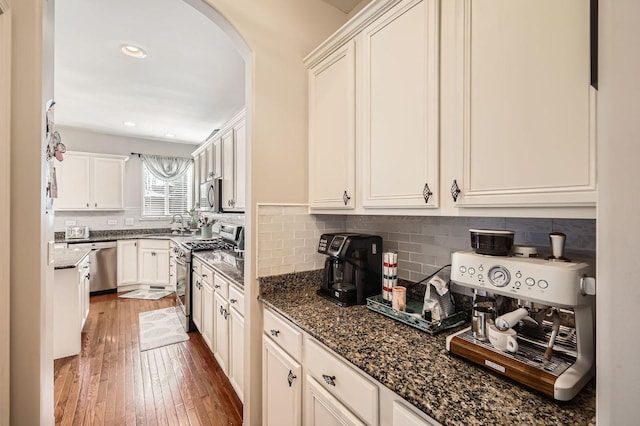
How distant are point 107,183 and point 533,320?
6.03m

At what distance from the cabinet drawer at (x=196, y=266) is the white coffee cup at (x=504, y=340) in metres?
2.64

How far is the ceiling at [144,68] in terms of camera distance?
2035 millimetres

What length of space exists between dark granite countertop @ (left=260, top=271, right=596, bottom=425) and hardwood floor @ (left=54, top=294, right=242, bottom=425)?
129cm

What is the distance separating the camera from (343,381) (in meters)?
1.03

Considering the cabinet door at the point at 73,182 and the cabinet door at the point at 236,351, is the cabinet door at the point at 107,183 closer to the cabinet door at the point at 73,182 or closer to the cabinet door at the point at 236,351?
the cabinet door at the point at 73,182

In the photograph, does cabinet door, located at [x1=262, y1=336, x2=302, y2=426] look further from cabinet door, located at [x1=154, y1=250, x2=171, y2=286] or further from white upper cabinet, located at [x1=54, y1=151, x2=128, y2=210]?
white upper cabinet, located at [x1=54, y1=151, x2=128, y2=210]

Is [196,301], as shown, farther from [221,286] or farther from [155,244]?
[155,244]

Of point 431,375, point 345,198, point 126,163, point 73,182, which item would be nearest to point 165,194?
point 126,163

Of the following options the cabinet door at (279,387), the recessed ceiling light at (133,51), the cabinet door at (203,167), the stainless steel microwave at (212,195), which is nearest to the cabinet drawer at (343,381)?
the cabinet door at (279,387)

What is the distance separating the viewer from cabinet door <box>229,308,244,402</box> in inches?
74.1

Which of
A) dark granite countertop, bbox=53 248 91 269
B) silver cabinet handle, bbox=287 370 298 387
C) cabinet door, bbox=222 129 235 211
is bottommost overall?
silver cabinet handle, bbox=287 370 298 387

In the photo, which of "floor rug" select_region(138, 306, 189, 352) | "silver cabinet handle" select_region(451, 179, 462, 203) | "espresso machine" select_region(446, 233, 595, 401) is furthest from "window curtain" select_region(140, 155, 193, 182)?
"espresso machine" select_region(446, 233, 595, 401)
